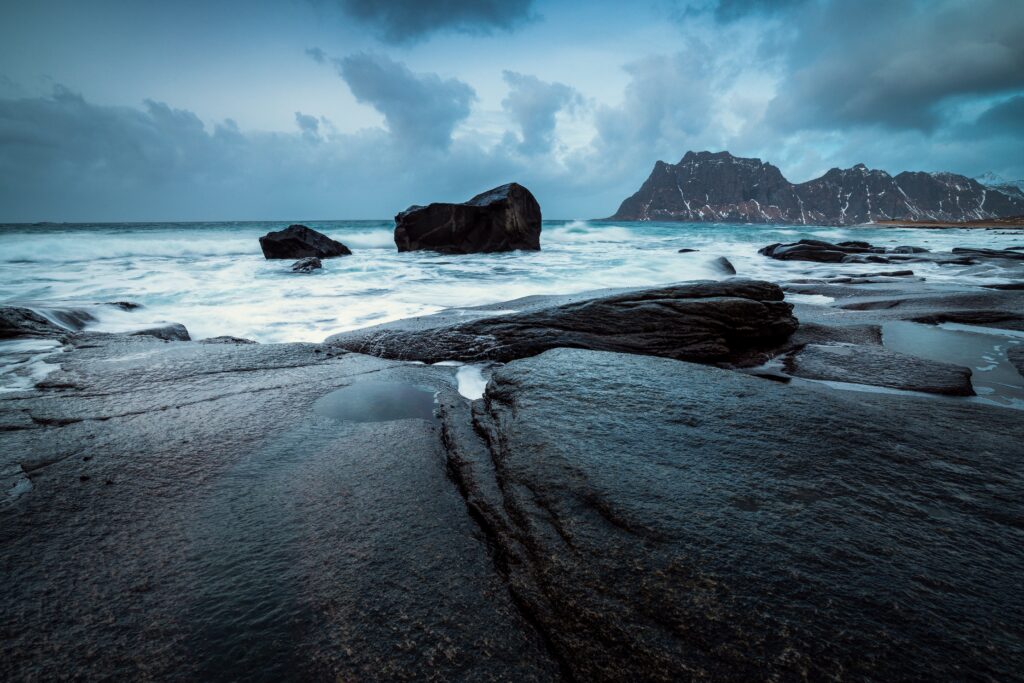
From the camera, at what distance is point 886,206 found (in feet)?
618

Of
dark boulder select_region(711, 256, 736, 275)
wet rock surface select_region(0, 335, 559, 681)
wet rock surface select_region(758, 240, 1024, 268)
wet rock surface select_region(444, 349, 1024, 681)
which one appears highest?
wet rock surface select_region(758, 240, 1024, 268)

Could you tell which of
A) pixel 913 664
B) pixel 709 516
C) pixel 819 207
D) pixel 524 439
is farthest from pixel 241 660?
pixel 819 207

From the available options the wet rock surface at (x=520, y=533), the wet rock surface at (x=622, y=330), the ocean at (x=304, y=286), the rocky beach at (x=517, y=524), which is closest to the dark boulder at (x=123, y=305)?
the ocean at (x=304, y=286)

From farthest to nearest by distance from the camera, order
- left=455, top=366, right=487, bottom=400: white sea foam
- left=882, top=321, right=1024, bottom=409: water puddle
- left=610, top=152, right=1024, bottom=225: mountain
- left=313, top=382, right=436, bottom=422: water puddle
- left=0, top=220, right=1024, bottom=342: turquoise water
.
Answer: left=610, top=152, right=1024, bottom=225: mountain → left=0, top=220, right=1024, bottom=342: turquoise water → left=455, top=366, right=487, bottom=400: white sea foam → left=882, top=321, right=1024, bottom=409: water puddle → left=313, top=382, right=436, bottom=422: water puddle

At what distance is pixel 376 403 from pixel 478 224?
1874 centimetres

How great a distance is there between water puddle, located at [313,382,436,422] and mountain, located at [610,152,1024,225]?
18879cm

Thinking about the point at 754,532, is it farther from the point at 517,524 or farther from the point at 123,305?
the point at 123,305

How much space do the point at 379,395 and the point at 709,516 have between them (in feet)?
7.31

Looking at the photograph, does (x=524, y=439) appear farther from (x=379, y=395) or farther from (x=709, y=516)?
(x=379, y=395)

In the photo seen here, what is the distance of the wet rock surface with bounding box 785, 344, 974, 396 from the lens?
117 inches

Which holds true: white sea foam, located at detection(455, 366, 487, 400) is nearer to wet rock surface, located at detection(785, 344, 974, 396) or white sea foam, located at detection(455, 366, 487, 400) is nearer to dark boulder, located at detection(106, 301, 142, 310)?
wet rock surface, located at detection(785, 344, 974, 396)

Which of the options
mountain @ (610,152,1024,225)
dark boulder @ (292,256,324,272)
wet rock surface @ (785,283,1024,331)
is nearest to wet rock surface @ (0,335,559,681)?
wet rock surface @ (785,283,1024,331)

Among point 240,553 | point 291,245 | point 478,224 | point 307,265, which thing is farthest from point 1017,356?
point 291,245

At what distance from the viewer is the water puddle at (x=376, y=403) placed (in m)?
2.65
